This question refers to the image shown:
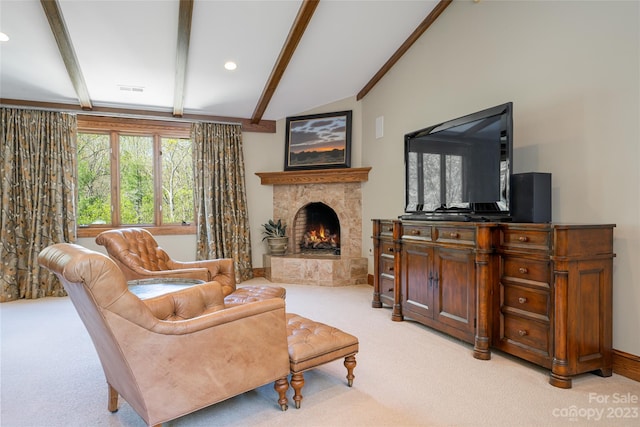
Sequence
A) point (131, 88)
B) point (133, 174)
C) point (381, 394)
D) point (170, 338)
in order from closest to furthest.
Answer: point (170, 338) → point (381, 394) → point (131, 88) → point (133, 174)

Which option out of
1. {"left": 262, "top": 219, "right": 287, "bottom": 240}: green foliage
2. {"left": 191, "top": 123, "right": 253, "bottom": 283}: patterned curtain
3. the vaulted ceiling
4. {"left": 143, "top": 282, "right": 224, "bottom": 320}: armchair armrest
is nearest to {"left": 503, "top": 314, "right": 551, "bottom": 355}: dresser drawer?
{"left": 143, "top": 282, "right": 224, "bottom": 320}: armchair armrest

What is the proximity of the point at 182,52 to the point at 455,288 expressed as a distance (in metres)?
3.72

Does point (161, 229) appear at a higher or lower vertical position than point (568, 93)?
lower

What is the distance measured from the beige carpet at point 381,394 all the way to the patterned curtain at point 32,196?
6.25 feet

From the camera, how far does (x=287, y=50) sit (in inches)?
167

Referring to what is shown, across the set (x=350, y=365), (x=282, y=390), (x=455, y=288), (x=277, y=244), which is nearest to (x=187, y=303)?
(x=282, y=390)

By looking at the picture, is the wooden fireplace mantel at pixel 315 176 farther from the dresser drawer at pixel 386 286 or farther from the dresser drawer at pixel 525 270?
the dresser drawer at pixel 525 270

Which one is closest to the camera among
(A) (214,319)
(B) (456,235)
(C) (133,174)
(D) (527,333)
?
(A) (214,319)

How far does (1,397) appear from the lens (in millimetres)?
2291

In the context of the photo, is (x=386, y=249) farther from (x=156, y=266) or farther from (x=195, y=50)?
(x=195, y=50)

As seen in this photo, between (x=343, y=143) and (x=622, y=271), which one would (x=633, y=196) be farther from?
(x=343, y=143)

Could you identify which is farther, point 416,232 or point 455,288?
point 416,232

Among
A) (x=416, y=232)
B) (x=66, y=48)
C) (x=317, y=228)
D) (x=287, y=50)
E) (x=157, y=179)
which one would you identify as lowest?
(x=317, y=228)

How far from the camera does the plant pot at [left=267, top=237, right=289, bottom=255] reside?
583cm
